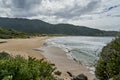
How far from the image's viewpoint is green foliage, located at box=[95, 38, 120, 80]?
36.6 ft

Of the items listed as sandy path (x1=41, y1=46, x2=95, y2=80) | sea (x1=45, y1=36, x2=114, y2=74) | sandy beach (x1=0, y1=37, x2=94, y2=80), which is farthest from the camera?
sea (x1=45, y1=36, x2=114, y2=74)

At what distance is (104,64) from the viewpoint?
40.3 feet

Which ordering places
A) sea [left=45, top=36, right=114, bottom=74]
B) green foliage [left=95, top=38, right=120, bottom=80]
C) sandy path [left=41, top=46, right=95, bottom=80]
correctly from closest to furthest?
green foliage [left=95, top=38, right=120, bottom=80], sandy path [left=41, top=46, right=95, bottom=80], sea [left=45, top=36, right=114, bottom=74]

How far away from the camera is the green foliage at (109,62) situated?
439 inches

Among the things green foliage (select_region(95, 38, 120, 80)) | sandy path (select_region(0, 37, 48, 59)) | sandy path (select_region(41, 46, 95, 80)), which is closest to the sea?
green foliage (select_region(95, 38, 120, 80))

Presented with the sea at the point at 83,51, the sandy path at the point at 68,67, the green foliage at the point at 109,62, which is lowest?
the sea at the point at 83,51

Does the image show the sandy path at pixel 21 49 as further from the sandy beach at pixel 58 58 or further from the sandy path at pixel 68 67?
the sandy path at pixel 68 67

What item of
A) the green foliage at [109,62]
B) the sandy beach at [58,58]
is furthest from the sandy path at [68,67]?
the green foliage at [109,62]

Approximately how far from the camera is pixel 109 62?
1158 cm

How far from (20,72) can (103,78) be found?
533 centimetres

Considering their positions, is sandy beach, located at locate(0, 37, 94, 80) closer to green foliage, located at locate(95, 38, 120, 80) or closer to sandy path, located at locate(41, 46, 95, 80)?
sandy path, located at locate(41, 46, 95, 80)

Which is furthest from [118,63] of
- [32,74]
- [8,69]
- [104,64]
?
[8,69]

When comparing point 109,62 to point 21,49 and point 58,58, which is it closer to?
point 58,58

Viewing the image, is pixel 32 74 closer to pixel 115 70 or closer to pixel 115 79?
pixel 115 79
